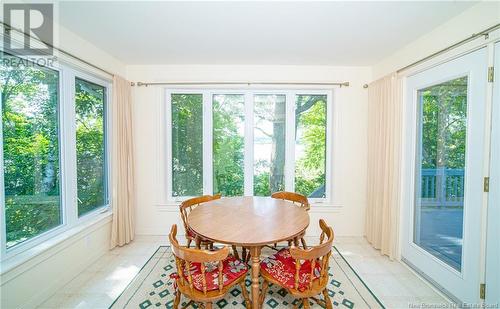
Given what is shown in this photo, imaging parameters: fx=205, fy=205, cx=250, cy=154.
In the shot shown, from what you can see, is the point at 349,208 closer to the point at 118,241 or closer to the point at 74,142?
the point at 118,241

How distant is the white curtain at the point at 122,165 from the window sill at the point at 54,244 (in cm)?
18

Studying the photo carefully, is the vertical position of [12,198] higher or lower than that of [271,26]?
lower

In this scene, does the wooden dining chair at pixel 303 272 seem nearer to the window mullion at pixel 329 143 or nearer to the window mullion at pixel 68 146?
the window mullion at pixel 329 143

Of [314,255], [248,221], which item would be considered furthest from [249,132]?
[314,255]

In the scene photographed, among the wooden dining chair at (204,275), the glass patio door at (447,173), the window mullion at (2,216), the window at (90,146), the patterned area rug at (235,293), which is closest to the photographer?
the wooden dining chair at (204,275)

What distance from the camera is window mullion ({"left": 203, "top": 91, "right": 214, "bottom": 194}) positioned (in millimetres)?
3147

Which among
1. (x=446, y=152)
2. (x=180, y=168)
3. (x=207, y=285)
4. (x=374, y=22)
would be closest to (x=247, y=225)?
(x=207, y=285)

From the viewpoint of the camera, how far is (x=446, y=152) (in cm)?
202

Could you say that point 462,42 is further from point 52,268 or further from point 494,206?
point 52,268

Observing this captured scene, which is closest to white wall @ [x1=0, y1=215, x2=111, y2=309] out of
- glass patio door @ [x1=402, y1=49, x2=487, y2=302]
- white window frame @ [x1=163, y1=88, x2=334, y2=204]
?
white window frame @ [x1=163, y1=88, x2=334, y2=204]

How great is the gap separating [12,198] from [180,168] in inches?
69.2

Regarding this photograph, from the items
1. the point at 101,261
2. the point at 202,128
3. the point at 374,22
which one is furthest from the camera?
the point at 202,128

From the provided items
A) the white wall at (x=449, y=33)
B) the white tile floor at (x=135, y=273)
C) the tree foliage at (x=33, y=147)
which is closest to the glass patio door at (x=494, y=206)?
the white wall at (x=449, y=33)

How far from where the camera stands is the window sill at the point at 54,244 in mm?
1638
